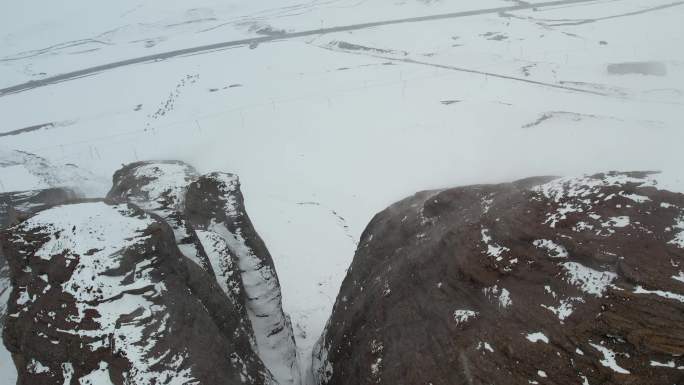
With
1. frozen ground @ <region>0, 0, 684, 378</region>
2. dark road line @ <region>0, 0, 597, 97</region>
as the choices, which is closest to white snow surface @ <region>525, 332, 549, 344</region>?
frozen ground @ <region>0, 0, 684, 378</region>

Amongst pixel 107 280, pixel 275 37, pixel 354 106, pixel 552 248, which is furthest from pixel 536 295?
pixel 275 37

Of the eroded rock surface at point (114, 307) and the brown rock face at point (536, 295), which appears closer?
the brown rock face at point (536, 295)

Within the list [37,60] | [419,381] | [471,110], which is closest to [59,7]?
[37,60]

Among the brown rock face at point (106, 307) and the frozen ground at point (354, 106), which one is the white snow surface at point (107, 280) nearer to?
the brown rock face at point (106, 307)

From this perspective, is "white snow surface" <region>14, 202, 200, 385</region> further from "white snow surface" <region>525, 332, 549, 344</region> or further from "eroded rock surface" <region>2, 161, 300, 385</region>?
"white snow surface" <region>525, 332, 549, 344</region>

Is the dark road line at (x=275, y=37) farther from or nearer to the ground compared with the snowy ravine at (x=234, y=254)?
farther from the ground

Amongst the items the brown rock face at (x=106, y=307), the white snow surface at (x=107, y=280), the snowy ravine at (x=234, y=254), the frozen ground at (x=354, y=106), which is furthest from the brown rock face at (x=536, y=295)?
the white snow surface at (x=107, y=280)

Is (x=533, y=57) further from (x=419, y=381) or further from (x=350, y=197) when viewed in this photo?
(x=419, y=381)
